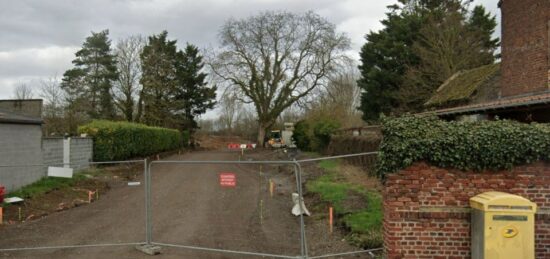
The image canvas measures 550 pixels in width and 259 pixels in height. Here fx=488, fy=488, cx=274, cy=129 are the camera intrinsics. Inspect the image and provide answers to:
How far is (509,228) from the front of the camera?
275 inches

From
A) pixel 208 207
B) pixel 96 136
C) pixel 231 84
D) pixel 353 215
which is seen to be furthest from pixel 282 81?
pixel 353 215

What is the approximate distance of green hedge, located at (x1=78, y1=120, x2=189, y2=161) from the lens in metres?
27.9

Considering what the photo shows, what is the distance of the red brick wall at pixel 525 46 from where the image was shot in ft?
54.3

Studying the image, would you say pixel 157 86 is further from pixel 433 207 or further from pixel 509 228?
pixel 509 228

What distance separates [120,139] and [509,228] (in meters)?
26.3

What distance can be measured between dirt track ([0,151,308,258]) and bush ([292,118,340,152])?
18.7 metres

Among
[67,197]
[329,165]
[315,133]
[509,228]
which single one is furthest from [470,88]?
[67,197]

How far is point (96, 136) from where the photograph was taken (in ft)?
91.6

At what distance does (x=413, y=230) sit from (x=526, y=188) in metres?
1.87

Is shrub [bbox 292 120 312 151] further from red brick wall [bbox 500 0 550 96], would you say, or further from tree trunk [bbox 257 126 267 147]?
red brick wall [bbox 500 0 550 96]

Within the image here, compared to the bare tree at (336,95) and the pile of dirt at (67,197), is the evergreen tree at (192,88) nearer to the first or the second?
the bare tree at (336,95)

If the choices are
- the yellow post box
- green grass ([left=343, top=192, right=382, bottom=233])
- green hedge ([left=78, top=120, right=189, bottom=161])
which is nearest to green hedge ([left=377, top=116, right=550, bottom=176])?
the yellow post box

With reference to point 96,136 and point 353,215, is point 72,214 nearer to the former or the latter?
point 353,215

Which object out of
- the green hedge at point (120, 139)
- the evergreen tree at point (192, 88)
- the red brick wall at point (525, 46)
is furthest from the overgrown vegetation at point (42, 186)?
the evergreen tree at point (192, 88)
